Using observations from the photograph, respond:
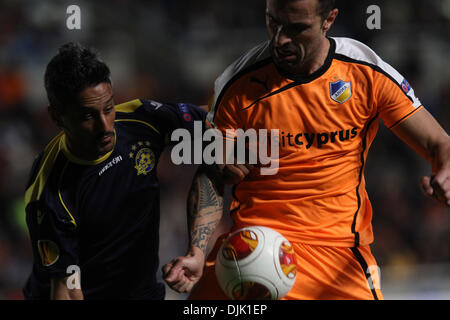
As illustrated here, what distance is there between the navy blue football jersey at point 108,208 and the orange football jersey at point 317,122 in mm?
585

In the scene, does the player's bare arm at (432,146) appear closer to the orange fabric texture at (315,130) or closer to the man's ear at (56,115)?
the orange fabric texture at (315,130)

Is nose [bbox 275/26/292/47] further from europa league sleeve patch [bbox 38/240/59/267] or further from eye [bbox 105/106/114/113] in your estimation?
europa league sleeve patch [bbox 38/240/59/267]

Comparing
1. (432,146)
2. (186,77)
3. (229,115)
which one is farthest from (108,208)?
(186,77)

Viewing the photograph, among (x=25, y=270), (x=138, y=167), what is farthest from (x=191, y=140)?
(x=25, y=270)

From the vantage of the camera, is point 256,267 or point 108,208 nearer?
point 256,267

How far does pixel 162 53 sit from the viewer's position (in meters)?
9.33

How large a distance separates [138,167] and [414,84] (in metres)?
6.24

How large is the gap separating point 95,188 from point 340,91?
147 centimetres

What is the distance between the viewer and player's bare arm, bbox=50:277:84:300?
3.20 metres

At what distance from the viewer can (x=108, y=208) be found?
3320 mm

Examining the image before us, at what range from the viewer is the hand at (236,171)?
2.99m

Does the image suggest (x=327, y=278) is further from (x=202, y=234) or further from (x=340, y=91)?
(x=340, y=91)

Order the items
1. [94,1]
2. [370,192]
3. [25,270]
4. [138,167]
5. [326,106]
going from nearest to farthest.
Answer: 1. [326,106]
2. [138,167]
3. [25,270]
4. [370,192]
5. [94,1]

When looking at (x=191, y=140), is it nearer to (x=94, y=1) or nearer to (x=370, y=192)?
(x=370, y=192)
